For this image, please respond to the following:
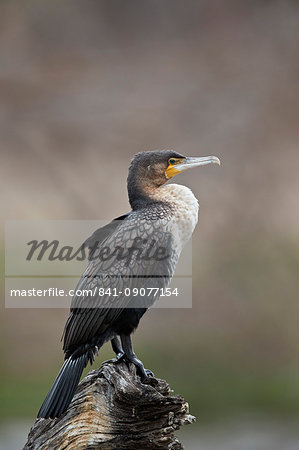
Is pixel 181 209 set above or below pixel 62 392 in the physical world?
above

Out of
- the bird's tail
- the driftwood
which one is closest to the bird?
the bird's tail

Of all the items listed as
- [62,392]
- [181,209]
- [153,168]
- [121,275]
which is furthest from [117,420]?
Result: [153,168]

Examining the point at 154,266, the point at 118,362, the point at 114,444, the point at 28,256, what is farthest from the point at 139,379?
the point at 28,256

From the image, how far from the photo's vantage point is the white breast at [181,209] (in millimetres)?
2752

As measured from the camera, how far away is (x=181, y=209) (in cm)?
277

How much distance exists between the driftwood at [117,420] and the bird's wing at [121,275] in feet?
0.82

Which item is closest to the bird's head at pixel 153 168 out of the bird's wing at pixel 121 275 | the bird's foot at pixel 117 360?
the bird's wing at pixel 121 275

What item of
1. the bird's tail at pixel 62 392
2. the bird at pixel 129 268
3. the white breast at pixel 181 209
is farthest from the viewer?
the white breast at pixel 181 209

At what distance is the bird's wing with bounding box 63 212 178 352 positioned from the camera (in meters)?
2.59

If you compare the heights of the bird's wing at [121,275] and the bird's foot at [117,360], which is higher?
the bird's wing at [121,275]

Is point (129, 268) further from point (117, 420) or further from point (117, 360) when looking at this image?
point (117, 420)

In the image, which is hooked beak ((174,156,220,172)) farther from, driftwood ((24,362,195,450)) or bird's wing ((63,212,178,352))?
driftwood ((24,362,195,450))

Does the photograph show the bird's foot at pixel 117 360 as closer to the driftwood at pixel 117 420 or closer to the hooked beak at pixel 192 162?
the driftwood at pixel 117 420

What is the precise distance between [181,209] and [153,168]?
242mm
